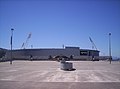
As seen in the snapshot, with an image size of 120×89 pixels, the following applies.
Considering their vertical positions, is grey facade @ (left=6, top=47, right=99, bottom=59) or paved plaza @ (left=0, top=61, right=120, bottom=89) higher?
grey facade @ (left=6, top=47, right=99, bottom=59)

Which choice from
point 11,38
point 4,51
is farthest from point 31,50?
point 11,38

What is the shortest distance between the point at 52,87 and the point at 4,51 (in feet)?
446

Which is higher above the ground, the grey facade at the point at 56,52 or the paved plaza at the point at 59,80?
the grey facade at the point at 56,52

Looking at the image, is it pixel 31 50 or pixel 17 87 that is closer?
pixel 17 87

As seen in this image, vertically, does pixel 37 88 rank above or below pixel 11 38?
below

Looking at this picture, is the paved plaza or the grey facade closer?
the paved plaza

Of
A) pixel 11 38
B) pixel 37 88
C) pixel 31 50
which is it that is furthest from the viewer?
pixel 31 50

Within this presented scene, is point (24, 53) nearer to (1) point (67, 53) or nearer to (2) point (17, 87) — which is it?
(1) point (67, 53)

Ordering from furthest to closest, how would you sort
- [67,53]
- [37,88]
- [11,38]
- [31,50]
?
[31,50] → [67,53] → [11,38] → [37,88]

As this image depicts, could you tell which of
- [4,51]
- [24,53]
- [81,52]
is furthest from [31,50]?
[81,52]

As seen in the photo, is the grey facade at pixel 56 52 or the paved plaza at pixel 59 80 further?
the grey facade at pixel 56 52

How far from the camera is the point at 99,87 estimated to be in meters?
16.3

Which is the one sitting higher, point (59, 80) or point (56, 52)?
point (56, 52)

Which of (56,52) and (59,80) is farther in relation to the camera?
(56,52)
